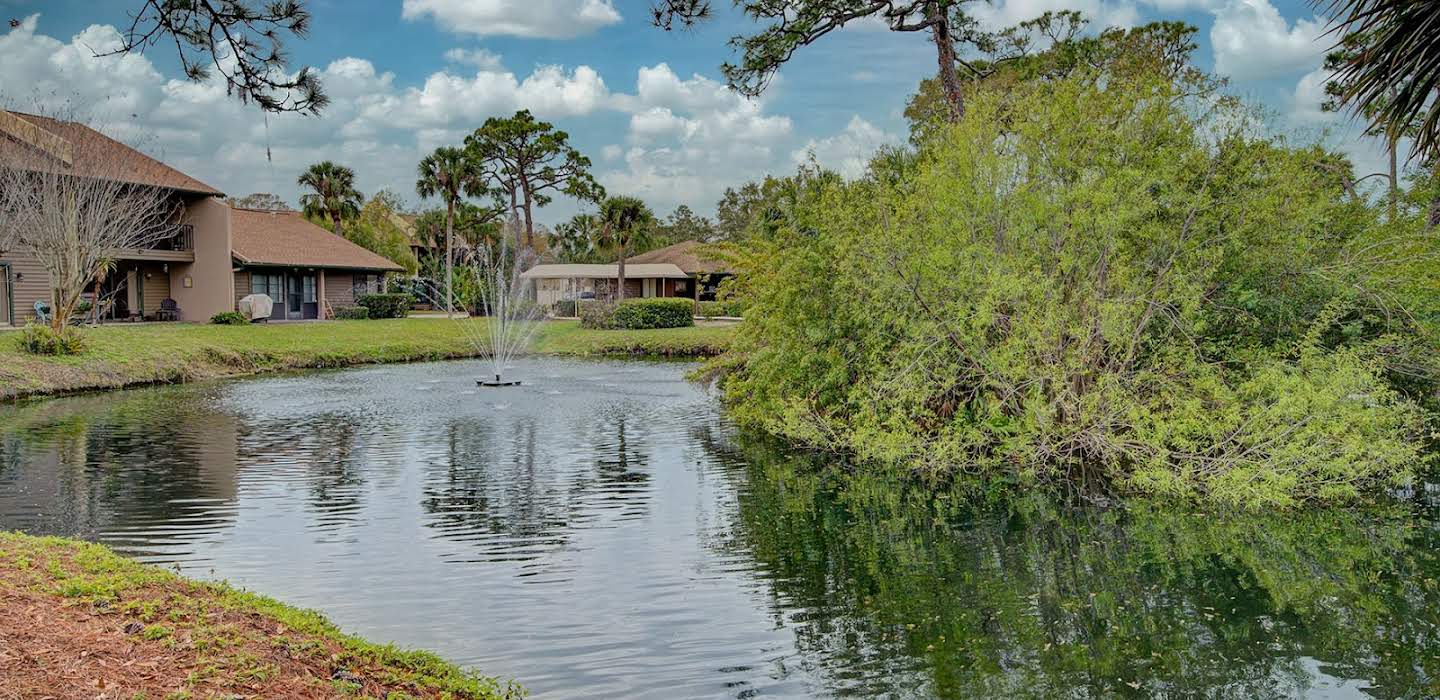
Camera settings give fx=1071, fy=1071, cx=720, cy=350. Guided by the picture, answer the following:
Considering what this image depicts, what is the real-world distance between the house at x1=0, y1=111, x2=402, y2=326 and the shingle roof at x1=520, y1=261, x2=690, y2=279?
37.1 ft

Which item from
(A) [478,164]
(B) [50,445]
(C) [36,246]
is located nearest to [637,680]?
(B) [50,445]

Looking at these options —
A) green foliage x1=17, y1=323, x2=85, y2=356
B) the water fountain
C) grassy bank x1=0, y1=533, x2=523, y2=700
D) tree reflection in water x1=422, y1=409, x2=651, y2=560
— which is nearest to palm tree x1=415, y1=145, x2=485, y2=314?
the water fountain

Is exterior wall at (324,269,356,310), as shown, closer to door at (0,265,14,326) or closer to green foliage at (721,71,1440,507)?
door at (0,265,14,326)

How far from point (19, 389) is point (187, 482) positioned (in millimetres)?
12894

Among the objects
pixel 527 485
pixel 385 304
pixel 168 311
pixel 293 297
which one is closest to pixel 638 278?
pixel 385 304

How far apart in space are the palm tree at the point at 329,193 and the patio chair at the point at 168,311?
50.4 feet

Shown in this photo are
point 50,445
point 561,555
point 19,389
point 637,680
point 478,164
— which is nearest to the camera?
point 637,680

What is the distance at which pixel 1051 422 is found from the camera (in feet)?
43.1

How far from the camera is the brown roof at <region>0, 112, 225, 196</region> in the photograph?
28.9 m

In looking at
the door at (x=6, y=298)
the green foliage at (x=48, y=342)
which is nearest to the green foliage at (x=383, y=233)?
the door at (x=6, y=298)

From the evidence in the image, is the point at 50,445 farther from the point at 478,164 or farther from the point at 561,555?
the point at 478,164

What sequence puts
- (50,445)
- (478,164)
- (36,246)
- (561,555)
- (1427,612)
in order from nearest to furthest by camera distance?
(1427,612) → (561,555) → (50,445) → (36,246) → (478,164)

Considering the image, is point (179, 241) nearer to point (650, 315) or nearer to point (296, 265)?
point (296, 265)

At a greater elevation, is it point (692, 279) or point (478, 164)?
point (478, 164)
